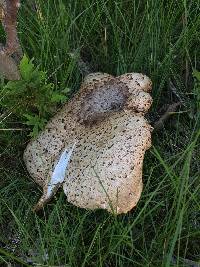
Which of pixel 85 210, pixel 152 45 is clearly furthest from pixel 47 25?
pixel 85 210

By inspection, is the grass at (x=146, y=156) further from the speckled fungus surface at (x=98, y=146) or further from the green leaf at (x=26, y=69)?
the green leaf at (x=26, y=69)

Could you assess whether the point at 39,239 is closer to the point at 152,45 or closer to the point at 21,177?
the point at 21,177

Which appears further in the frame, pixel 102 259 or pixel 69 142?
pixel 69 142

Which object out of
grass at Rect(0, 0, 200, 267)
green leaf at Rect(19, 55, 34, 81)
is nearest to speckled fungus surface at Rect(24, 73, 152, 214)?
grass at Rect(0, 0, 200, 267)

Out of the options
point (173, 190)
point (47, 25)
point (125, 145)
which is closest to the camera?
point (125, 145)

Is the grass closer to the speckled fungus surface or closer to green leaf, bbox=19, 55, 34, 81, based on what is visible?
the speckled fungus surface

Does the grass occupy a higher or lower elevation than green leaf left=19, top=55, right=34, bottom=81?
lower

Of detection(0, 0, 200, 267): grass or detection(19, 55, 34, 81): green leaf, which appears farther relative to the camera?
detection(19, 55, 34, 81): green leaf

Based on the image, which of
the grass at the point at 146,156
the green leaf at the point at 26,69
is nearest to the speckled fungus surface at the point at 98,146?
the grass at the point at 146,156
